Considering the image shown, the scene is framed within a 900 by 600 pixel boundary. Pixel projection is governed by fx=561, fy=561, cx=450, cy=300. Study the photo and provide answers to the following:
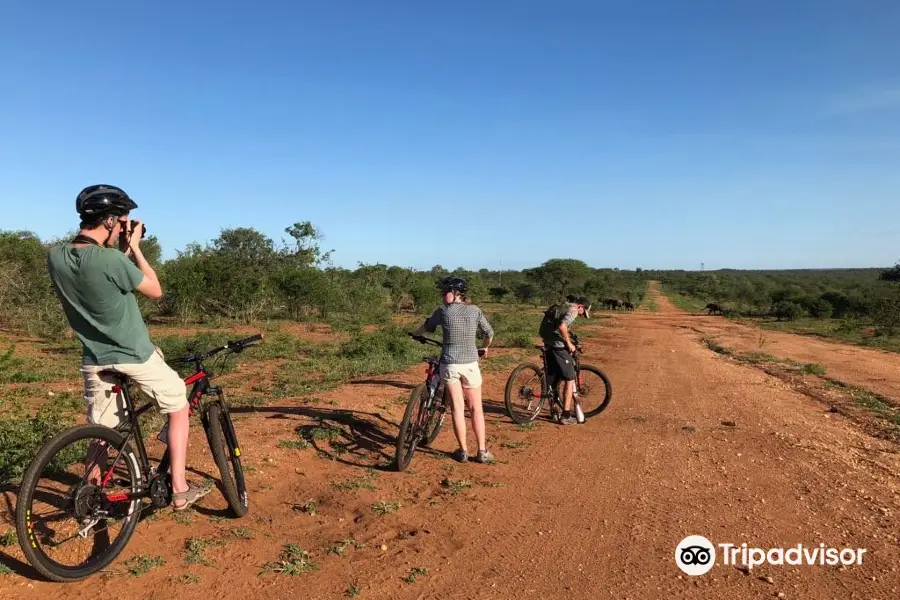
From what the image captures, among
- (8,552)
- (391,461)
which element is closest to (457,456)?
(391,461)

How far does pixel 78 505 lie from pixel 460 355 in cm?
323

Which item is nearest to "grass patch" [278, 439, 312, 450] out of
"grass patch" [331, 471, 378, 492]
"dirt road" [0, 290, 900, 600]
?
"dirt road" [0, 290, 900, 600]

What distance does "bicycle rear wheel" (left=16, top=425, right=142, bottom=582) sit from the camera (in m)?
2.87

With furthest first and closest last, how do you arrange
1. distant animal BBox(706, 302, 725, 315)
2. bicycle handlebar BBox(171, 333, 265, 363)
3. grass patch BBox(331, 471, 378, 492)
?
distant animal BBox(706, 302, 725, 315) < grass patch BBox(331, 471, 378, 492) < bicycle handlebar BBox(171, 333, 265, 363)

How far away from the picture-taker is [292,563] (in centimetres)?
346

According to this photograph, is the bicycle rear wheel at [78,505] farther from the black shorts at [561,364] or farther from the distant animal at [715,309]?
the distant animal at [715,309]

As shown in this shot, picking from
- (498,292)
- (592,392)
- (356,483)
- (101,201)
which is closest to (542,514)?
(356,483)

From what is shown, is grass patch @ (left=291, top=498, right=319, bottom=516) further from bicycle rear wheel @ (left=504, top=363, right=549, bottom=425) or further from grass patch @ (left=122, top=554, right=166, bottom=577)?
bicycle rear wheel @ (left=504, top=363, right=549, bottom=425)

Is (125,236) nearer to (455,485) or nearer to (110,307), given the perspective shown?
(110,307)

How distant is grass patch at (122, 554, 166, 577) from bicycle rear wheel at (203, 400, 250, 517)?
0.59m

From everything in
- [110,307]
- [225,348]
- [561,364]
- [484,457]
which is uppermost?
[110,307]

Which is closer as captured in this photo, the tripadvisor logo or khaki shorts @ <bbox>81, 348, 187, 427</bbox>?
khaki shorts @ <bbox>81, 348, 187, 427</bbox>

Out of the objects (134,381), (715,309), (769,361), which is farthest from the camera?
(715,309)

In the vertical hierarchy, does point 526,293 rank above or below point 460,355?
above
